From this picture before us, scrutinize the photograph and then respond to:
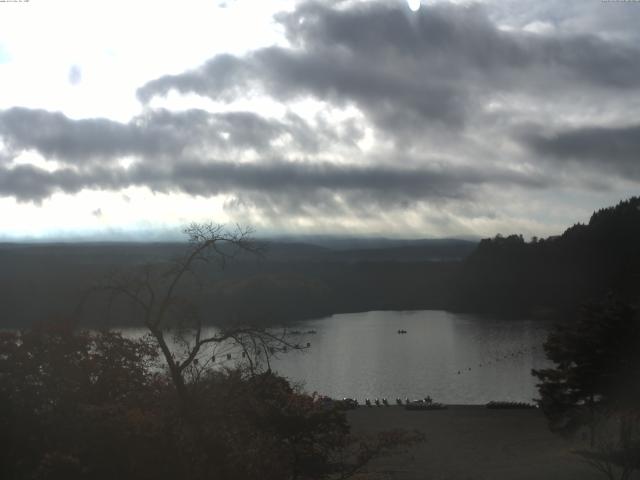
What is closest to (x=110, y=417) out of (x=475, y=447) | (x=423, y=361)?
(x=475, y=447)

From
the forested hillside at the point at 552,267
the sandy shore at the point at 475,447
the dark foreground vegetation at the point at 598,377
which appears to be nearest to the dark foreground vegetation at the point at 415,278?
the forested hillside at the point at 552,267

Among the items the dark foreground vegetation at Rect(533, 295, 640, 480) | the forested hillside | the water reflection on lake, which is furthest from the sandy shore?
the forested hillside

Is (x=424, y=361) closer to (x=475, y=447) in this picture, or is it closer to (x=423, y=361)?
(x=423, y=361)

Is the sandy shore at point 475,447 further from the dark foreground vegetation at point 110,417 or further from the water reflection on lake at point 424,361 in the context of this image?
the dark foreground vegetation at point 110,417

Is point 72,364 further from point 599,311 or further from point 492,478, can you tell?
point 599,311

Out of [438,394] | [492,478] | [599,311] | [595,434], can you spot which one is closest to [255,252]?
[492,478]

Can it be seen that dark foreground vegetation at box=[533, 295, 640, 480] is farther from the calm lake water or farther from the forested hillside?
the forested hillside
